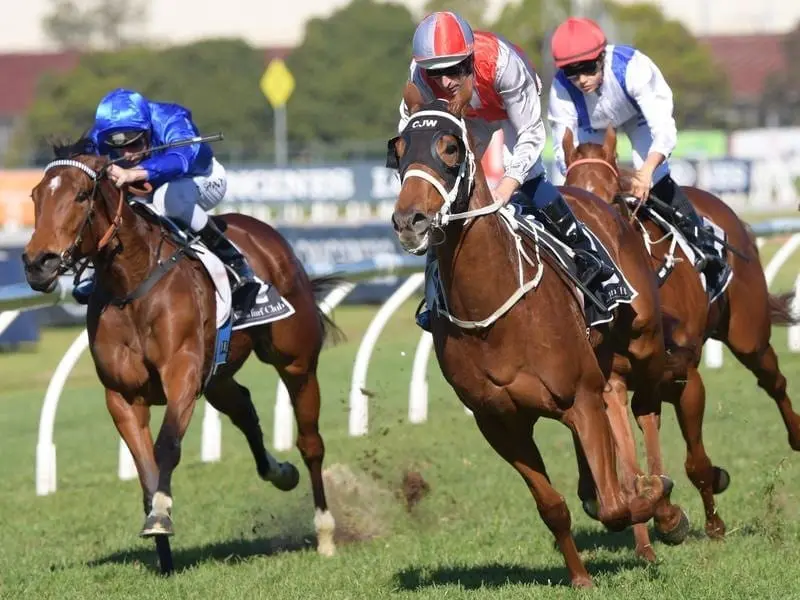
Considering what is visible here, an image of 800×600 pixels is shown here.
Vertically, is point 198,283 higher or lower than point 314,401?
higher

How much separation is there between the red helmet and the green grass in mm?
1978

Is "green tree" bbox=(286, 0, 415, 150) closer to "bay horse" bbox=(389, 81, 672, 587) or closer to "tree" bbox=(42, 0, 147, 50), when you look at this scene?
"tree" bbox=(42, 0, 147, 50)

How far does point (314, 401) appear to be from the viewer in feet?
26.0

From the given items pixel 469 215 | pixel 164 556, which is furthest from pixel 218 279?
pixel 469 215

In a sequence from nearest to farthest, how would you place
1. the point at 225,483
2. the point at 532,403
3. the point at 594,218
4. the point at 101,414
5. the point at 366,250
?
the point at 532,403, the point at 594,218, the point at 225,483, the point at 101,414, the point at 366,250

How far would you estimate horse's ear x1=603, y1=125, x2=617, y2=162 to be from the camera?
686 cm

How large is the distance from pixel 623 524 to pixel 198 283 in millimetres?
2391

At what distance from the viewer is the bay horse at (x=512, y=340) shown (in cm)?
524

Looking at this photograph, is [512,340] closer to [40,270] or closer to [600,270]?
[600,270]

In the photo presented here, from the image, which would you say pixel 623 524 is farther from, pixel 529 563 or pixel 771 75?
pixel 771 75

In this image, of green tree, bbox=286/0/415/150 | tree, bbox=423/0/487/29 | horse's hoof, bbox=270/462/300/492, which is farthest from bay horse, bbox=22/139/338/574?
tree, bbox=423/0/487/29

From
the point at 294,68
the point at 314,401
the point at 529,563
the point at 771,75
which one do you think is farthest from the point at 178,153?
the point at 771,75

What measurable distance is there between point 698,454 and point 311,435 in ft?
6.46

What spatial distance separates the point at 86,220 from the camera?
6363mm
